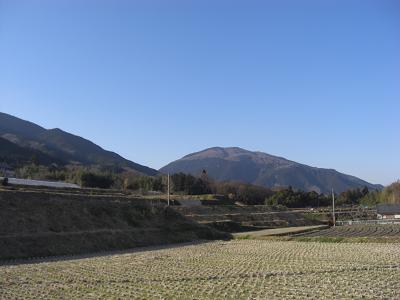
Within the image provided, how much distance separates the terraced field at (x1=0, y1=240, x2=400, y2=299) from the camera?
12406mm

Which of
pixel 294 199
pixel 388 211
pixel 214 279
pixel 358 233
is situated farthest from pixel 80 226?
pixel 294 199

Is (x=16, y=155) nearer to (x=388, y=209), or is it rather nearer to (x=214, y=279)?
(x=388, y=209)

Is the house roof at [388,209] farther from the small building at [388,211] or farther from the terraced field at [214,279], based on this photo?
the terraced field at [214,279]

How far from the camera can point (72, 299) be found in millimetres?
12102

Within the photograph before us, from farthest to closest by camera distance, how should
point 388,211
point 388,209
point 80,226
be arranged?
1. point 388,209
2. point 388,211
3. point 80,226

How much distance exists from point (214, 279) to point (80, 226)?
2215 cm

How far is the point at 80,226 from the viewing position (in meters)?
35.4

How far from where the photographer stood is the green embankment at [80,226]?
94.5ft

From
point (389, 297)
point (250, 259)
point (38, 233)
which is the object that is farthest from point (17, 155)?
point (389, 297)

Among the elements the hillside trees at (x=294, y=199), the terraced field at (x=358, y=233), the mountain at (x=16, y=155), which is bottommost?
the terraced field at (x=358, y=233)

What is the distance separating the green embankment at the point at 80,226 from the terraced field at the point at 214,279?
849 cm

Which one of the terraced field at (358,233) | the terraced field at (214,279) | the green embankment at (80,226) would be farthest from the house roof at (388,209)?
the terraced field at (214,279)

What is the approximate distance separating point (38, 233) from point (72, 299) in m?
19.6

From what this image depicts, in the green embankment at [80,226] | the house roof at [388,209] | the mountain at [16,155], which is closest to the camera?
the green embankment at [80,226]
